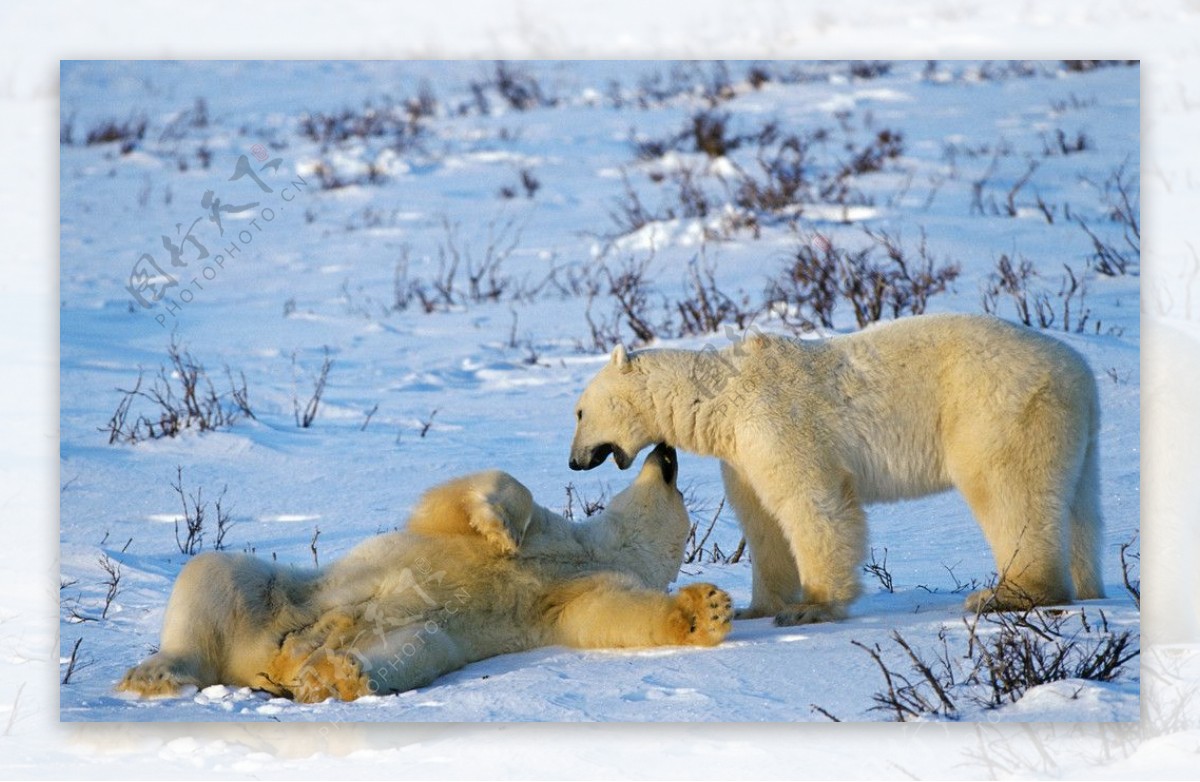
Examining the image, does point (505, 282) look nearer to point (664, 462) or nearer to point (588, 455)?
point (588, 455)

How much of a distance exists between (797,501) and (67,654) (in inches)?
92.1

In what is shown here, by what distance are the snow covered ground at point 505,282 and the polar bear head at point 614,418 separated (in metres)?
0.60

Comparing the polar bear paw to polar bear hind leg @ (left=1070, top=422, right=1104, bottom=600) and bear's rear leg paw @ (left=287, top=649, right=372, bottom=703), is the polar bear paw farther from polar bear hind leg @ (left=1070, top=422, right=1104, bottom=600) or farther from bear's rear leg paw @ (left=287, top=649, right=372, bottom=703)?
polar bear hind leg @ (left=1070, top=422, right=1104, bottom=600)

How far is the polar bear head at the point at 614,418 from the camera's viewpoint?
4.95 metres

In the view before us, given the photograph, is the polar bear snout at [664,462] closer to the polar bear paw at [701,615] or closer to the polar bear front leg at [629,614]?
the polar bear front leg at [629,614]

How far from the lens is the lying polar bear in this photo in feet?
13.2

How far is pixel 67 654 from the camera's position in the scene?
477cm

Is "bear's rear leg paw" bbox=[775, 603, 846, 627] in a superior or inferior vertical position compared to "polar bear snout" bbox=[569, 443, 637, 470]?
inferior

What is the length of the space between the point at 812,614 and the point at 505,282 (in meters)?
5.12

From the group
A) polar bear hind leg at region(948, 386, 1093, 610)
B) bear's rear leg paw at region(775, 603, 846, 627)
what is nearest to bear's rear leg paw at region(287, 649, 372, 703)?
bear's rear leg paw at region(775, 603, 846, 627)

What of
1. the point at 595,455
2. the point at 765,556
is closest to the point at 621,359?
the point at 595,455

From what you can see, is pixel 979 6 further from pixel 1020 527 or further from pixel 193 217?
pixel 193 217

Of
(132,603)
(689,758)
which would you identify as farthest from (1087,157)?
(132,603)

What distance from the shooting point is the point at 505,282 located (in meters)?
9.27
